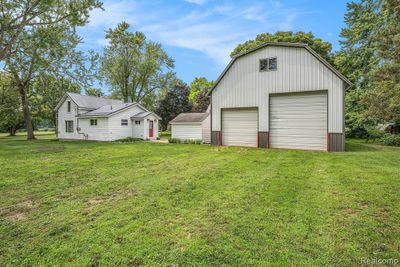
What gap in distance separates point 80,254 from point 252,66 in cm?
1313

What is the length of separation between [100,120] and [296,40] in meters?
23.0

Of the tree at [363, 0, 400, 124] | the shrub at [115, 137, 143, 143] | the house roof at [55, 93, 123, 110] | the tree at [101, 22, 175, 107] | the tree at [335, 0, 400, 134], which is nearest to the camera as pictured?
the tree at [363, 0, 400, 124]

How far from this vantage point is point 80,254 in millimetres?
2840

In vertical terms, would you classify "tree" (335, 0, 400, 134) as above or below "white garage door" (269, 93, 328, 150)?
above

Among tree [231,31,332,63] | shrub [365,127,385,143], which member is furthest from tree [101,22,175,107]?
shrub [365,127,385,143]

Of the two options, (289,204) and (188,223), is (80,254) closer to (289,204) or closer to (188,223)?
(188,223)

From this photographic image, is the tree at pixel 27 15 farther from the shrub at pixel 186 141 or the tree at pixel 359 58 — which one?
the tree at pixel 359 58

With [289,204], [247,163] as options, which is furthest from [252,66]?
[289,204]

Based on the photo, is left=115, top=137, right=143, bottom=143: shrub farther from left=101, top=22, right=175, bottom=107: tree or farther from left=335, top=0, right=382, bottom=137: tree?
left=335, top=0, right=382, bottom=137: tree

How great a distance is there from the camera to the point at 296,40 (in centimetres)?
2603

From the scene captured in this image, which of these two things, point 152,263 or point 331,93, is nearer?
point 152,263

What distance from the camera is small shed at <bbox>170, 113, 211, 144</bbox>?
63.0ft

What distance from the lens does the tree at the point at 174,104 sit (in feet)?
102

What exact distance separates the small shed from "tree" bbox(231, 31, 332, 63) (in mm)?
10709
